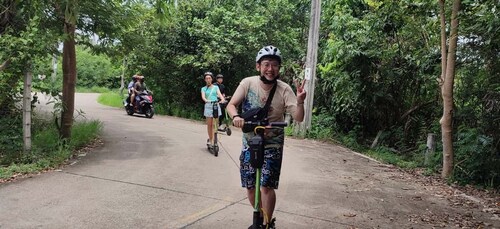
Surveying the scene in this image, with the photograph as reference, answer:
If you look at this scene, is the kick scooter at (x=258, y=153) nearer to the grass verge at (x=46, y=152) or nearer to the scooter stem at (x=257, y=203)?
the scooter stem at (x=257, y=203)

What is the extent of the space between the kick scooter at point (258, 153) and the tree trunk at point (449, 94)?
5.61 meters

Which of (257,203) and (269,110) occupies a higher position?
(269,110)

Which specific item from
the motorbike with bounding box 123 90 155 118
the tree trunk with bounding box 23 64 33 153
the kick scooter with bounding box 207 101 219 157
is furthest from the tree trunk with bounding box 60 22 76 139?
the motorbike with bounding box 123 90 155 118

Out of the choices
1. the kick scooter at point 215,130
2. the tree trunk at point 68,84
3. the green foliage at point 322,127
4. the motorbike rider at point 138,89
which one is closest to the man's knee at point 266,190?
the kick scooter at point 215,130

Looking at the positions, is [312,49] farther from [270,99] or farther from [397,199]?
[270,99]

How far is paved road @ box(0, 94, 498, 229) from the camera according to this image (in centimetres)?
525

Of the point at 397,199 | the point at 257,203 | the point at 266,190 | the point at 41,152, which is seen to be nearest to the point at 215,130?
the point at 41,152

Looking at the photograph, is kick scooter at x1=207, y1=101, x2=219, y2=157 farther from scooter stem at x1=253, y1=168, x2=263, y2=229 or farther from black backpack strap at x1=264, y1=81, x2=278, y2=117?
scooter stem at x1=253, y1=168, x2=263, y2=229

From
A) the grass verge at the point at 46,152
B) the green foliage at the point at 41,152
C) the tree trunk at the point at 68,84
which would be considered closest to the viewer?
the grass verge at the point at 46,152

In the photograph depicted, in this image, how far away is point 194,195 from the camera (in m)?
6.34

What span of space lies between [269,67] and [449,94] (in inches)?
224

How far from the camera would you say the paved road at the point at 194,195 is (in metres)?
5.25

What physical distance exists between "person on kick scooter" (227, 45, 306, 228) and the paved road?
86 cm

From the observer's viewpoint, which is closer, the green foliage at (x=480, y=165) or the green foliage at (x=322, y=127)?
the green foliage at (x=480, y=165)
